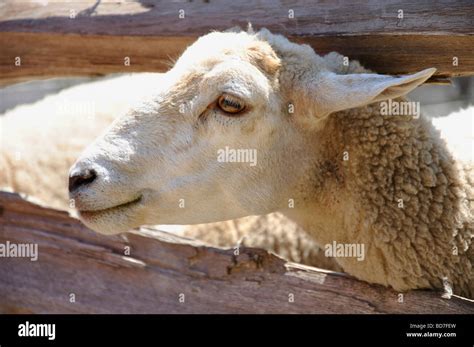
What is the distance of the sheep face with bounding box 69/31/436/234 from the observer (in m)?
3.05

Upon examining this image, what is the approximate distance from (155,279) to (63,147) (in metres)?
2.01

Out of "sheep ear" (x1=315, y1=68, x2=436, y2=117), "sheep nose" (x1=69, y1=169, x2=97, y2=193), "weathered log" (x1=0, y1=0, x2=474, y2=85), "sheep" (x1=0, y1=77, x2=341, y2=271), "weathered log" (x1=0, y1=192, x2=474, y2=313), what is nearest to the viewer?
"sheep ear" (x1=315, y1=68, x2=436, y2=117)

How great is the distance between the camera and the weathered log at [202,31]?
3.16 metres

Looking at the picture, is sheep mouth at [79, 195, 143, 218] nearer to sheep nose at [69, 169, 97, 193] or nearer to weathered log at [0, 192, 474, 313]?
sheep nose at [69, 169, 97, 193]

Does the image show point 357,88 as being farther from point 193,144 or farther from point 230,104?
point 193,144

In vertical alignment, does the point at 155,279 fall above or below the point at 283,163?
below

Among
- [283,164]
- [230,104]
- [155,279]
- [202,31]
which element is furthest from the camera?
[155,279]

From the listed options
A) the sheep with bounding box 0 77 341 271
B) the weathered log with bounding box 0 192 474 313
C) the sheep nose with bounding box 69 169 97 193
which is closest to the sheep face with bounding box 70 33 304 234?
the sheep nose with bounding box 69 169 97 193

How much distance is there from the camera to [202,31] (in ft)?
12.0

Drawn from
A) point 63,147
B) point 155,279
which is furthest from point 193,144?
point 63,147

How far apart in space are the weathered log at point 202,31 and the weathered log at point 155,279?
0.87 meters
